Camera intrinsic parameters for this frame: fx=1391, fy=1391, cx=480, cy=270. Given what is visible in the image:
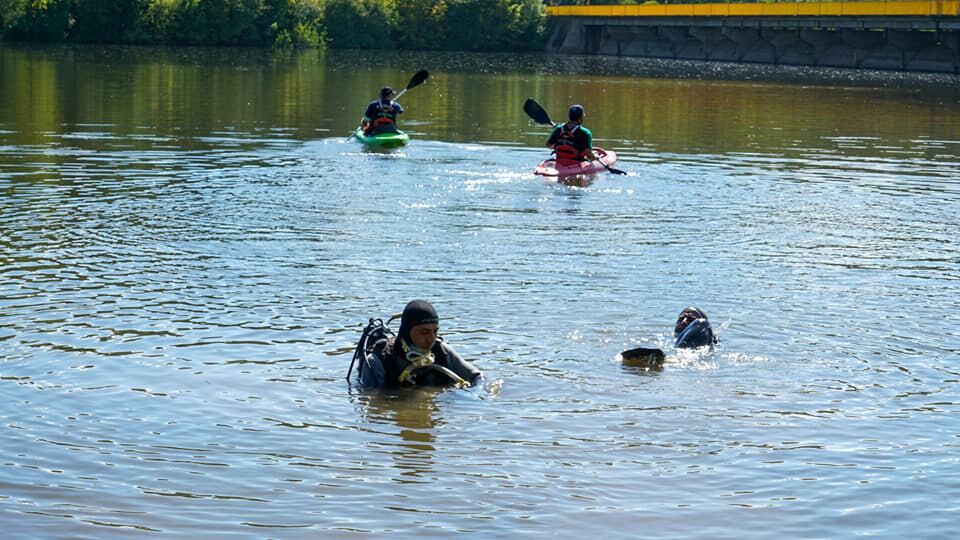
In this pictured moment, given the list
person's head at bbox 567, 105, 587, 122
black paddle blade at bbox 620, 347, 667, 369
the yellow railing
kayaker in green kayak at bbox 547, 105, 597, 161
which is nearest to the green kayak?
kayaker in green kayak at bbox 547, 105, 597, 161

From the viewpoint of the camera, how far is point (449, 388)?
10188 millimetres

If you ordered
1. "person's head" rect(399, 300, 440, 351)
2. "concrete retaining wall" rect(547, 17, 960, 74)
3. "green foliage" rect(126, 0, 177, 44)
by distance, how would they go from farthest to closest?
1. "green foliage" rect(126, 0, 177, 44)
2. "concrete retaining wall" rect(547, 17, 960, 74)
3. "person's head" rect(399, 300, 440, 351)

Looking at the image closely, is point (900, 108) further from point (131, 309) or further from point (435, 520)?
point (435, 520)

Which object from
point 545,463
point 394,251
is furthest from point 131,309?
point 545,463

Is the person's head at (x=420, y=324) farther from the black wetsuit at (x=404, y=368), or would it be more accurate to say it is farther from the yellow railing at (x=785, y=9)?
the yellow railing at (x=785, y=9)

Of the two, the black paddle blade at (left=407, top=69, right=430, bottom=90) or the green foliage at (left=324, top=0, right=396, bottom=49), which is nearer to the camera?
the black paddle blade at (left=407, top=69, right=430, bottom=90)

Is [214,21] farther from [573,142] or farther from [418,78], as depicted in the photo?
[573,142]

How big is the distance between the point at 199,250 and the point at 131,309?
9.26 feet

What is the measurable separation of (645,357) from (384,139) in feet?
50.5

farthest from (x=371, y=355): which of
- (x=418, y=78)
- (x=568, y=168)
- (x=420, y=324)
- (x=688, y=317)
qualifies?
(x=418, y=78)

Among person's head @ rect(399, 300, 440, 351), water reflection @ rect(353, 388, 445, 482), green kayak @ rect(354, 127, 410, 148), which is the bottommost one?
water reflection @ rect(353, 388, 445, 482)

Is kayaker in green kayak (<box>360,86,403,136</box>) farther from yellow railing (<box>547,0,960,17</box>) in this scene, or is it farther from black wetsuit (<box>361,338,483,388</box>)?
yellow railing (<box>547,0,960,17</box>)

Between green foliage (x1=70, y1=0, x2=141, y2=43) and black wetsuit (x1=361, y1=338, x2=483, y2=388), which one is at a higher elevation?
green foliage (x1=70, y1=0, x2=141, y2=43)

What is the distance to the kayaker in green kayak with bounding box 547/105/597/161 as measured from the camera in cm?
2250
